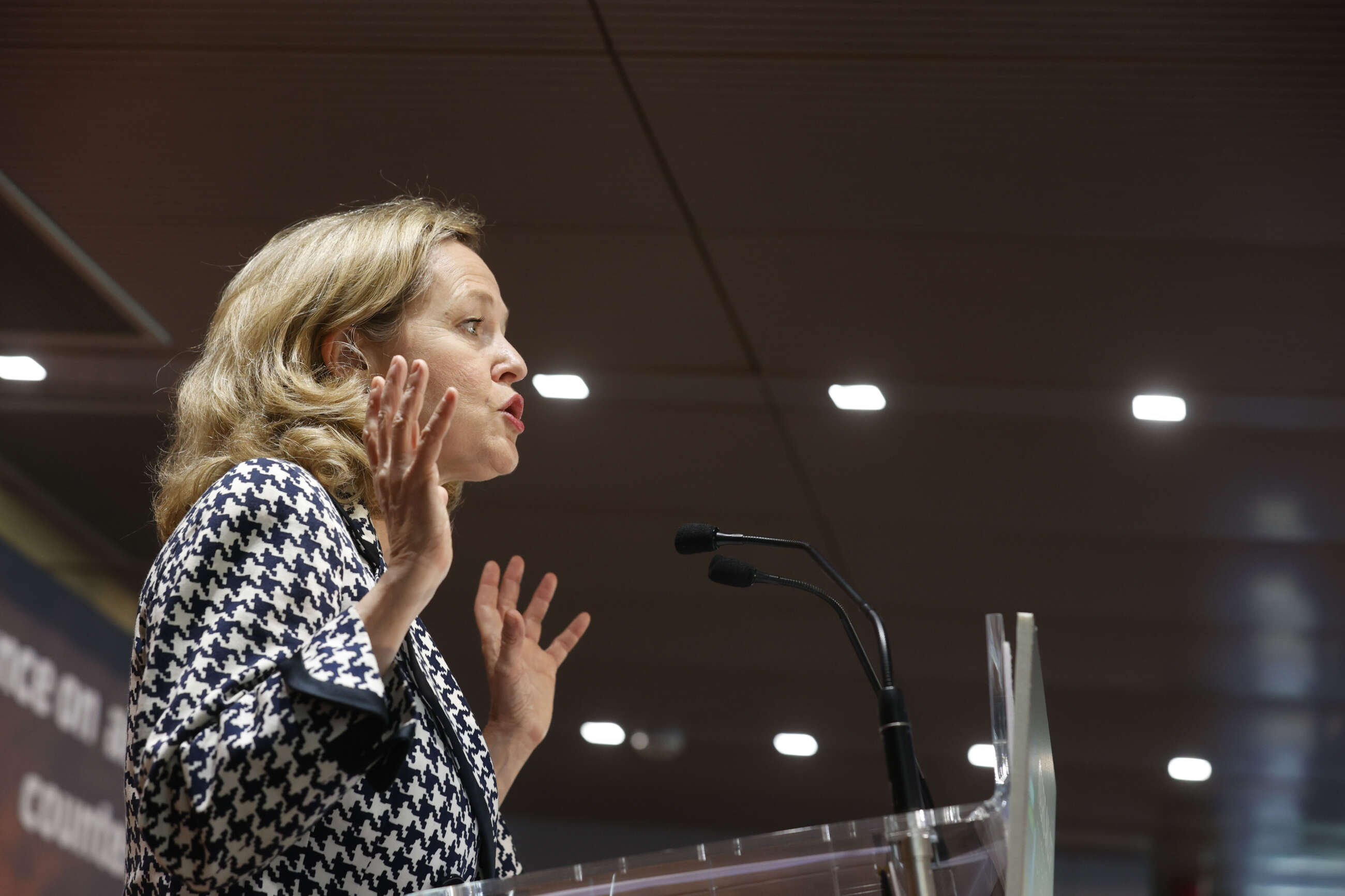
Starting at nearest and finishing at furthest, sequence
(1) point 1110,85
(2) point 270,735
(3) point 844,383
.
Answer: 1. (2) point 270,735
2. (1) point 1110,85
3. (3) point 844,383

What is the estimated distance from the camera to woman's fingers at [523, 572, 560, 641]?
205cm

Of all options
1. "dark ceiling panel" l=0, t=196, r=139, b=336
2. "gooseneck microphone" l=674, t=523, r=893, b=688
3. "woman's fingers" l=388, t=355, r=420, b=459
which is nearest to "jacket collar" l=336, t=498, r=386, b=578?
"woman's fingers" l=388, t=355, r=420, b=459

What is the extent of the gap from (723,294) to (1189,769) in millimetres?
4729

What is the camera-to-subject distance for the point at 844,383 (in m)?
4.35

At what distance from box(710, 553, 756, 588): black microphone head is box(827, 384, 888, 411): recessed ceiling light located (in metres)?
2.47

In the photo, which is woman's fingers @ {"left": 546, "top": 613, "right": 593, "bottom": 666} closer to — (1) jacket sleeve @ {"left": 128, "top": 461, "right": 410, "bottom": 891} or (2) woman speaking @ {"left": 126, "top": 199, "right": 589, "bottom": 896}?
(2) woman speaking @ {"left": 126, "top": 199, "right": 589, "bottom": 896}

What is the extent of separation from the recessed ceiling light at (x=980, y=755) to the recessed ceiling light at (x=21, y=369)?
487cm

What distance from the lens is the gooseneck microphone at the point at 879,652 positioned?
1.67 m

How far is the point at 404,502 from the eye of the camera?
1.22 meters

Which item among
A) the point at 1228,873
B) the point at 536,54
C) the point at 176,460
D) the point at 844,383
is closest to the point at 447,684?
the point at 176,460

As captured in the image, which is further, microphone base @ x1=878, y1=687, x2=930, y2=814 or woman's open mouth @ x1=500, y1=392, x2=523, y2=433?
woman's open mouth @ x1=500, y1=392, x2=523, y2=433

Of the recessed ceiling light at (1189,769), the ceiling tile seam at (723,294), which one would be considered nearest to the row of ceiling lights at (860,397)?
the ceiling tile seam at (723,294)

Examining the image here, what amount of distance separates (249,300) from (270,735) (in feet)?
2.64

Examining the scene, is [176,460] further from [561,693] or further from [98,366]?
[561,693]
